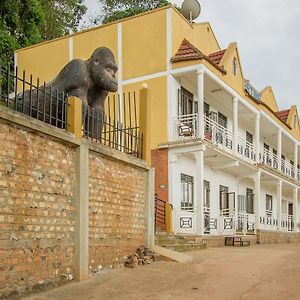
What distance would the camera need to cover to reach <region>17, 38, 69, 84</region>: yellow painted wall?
22.2m

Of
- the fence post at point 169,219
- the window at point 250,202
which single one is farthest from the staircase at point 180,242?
the window at point 250,202

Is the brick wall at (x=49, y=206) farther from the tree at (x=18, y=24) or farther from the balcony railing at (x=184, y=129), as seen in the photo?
the tree at (x=18, y=24)

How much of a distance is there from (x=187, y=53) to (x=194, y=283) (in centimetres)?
1143

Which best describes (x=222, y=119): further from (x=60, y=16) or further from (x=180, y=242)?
(x=60, y=16)

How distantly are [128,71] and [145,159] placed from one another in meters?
8.68

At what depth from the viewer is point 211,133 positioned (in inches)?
794

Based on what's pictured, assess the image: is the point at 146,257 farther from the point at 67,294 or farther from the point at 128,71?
the point at 128,71

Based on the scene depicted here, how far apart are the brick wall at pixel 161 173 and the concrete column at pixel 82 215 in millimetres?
9329

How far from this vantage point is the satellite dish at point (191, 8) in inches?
890

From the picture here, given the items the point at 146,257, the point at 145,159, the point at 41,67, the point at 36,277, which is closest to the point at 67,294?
the point at 36,277

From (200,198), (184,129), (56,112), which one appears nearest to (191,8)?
(184,129)

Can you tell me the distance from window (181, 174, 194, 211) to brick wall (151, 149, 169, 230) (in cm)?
103

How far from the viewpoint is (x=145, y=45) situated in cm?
1950

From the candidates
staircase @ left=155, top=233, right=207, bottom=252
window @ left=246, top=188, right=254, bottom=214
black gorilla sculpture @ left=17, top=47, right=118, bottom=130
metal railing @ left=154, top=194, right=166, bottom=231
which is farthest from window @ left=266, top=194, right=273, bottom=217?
black gorilla sculpture @ left=17, top=47, right=118, bottom=130
